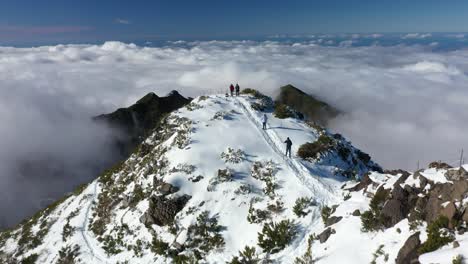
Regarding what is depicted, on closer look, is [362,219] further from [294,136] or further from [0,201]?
[0,201]

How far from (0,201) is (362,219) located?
185m

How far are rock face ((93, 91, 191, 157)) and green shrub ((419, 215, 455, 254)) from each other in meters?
164

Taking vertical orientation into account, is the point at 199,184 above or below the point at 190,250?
above

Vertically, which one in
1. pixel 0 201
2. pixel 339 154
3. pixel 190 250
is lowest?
pixel 0 201

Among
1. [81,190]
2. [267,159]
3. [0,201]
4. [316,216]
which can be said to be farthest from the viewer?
[0,201]

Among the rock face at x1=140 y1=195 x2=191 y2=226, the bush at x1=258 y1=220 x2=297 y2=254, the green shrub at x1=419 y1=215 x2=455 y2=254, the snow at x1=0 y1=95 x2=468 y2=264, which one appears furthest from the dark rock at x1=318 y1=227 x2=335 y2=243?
the rock face at x1=140 y1=195 x2=191 y2=226

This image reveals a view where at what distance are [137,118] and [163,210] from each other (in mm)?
162228

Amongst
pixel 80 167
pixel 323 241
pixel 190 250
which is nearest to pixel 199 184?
pixel 190 250

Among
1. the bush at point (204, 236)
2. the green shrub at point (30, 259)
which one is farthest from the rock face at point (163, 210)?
the green shrub at point (30, 259)

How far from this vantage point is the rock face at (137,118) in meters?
172

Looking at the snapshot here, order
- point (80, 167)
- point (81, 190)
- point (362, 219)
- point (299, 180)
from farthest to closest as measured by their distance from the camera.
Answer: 1. point (80, 167)
2. point (81, 190)
3. point (299, 180)
4. point (362, 219)

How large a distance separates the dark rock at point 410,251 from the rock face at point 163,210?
17.7 metres

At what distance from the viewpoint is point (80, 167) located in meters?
170

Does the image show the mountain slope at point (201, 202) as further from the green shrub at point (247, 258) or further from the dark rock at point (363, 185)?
Answer: the dark rock at point (363, 185)
